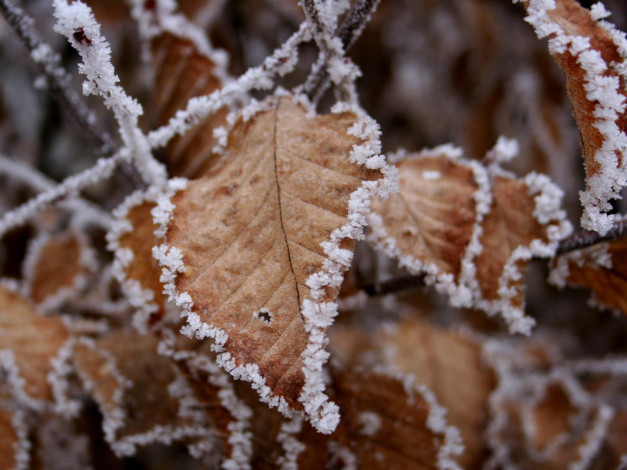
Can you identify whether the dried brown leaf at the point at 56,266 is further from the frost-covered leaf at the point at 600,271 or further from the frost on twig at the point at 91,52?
the frost-covered leaf at the point at 600,271

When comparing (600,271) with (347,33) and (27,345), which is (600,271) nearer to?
(347,33)

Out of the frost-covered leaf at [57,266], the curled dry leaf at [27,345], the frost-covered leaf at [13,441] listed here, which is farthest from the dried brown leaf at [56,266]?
the frost-covered leaf at [13,441]

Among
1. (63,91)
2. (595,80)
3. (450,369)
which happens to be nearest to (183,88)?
(63,91)

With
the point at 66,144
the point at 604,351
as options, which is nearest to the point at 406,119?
the point at 604,351

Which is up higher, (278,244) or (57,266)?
(278,244)

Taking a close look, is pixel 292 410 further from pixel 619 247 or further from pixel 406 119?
pixel 406 119

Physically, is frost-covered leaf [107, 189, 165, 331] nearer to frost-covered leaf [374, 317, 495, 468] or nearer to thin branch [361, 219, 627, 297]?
thin branch [361, 219, 627, 297]

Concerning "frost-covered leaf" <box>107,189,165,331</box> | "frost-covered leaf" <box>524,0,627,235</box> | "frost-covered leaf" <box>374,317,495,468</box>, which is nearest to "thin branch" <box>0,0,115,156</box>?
"frost-covered leaf" <box>107,189,165,331</box>
